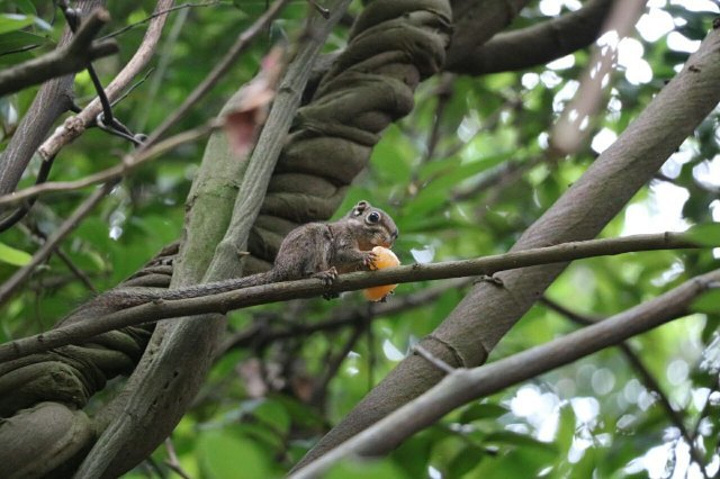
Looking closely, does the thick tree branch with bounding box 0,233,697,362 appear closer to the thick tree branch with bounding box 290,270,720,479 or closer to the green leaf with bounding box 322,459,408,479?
the thick tree branch with bounding box 290,270,720,479

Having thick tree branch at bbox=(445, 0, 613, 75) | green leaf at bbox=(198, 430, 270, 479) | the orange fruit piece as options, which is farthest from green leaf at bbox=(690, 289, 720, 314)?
thick tree branch at bbox=(445, 0, 613, 75)

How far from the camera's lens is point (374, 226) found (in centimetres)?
Result: 285

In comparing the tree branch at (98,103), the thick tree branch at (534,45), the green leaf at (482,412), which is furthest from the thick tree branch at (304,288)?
the thick tree branch at (534,45)

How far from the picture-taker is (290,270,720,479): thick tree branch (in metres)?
1.05

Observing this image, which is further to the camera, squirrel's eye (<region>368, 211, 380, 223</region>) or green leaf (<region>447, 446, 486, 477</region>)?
squirrel's eye (<region>368, 211, 380, 223</region>)

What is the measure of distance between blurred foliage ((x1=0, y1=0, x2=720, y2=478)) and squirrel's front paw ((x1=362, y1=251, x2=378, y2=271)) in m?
0.09

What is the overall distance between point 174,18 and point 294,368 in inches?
59.2

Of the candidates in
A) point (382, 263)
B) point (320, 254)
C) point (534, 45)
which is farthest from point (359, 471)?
point (534, 45)

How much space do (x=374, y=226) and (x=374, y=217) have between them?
30 mm

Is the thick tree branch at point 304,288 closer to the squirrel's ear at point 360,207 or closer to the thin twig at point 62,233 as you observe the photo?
the thin twig at point 62,233

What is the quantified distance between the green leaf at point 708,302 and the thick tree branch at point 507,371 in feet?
0.12

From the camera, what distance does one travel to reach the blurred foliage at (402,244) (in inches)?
91.1

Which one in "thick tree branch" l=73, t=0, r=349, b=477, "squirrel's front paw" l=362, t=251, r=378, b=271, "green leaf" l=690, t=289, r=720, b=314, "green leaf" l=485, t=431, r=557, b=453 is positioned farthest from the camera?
"squirrel's front paw" l=362, t=251, r=378, b=271

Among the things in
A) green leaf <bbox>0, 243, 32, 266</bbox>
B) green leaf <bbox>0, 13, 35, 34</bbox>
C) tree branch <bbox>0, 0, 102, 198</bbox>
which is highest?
green leaf <bbox>0, 13, 35, 34</bbox>
